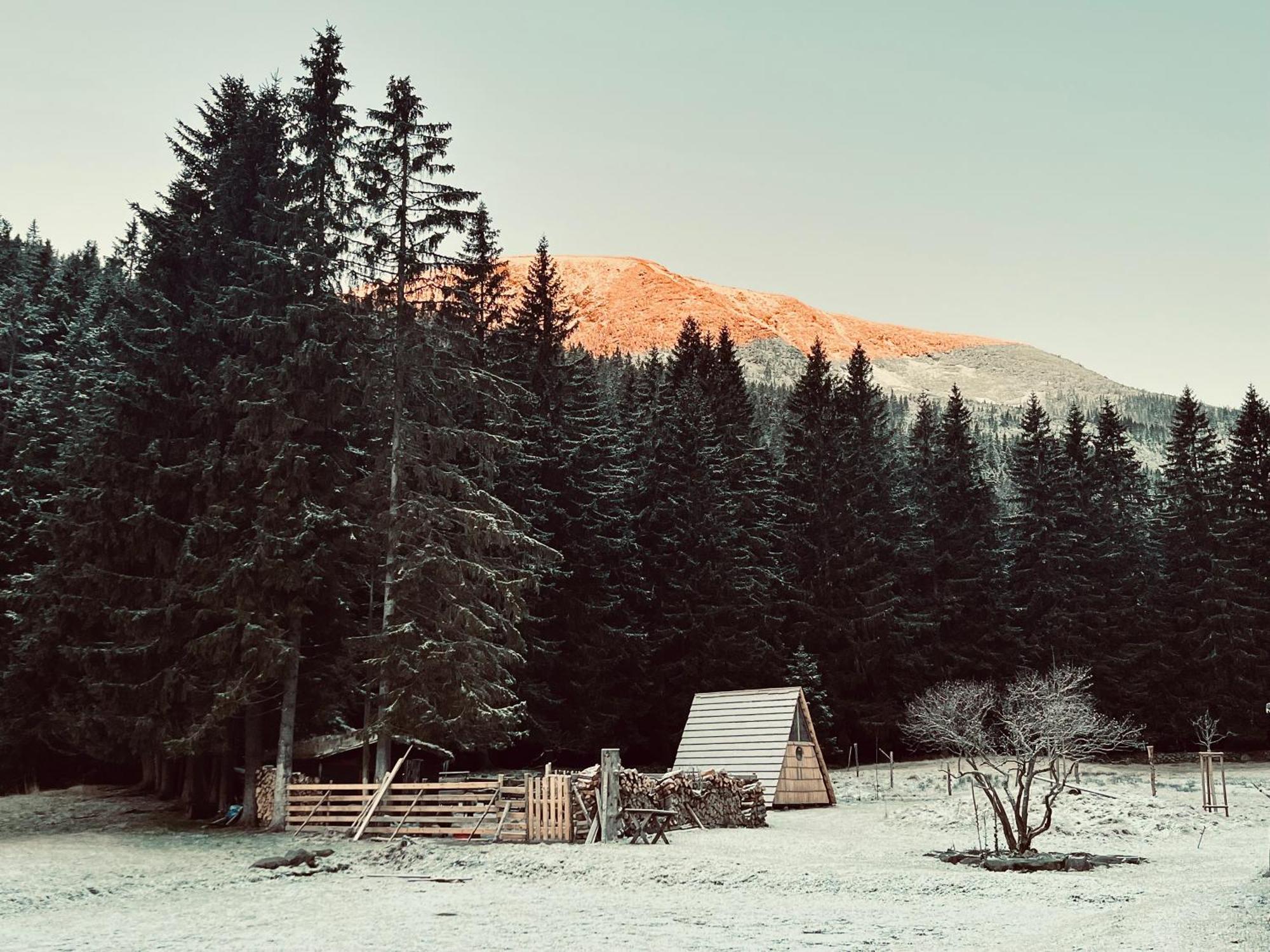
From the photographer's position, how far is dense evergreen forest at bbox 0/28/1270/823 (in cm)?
2591

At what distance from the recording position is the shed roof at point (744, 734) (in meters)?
33.3

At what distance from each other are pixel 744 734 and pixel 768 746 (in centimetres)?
112

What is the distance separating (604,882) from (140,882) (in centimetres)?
778

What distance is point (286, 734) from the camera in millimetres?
25594

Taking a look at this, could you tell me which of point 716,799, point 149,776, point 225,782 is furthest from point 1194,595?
point 149,776

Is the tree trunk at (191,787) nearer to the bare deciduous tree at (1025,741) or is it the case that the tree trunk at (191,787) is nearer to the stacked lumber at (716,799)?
the stacked lumber at (716,799)

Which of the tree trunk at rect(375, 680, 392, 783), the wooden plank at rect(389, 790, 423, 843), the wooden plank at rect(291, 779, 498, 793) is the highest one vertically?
the tree trunk at rect(375, 680, 392, 783)

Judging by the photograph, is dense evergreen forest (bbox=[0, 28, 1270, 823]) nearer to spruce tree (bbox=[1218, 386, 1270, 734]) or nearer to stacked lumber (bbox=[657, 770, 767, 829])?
spruce tree (bbox=[1218, 386, 1270, 734])

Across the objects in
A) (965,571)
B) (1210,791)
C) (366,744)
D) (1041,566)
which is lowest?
(1210,791)

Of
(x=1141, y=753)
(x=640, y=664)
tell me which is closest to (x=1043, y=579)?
(x=1141, y=753)

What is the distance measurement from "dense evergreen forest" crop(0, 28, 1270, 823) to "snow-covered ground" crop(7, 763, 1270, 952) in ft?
14.9

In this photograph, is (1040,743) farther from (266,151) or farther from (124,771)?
(124,771)

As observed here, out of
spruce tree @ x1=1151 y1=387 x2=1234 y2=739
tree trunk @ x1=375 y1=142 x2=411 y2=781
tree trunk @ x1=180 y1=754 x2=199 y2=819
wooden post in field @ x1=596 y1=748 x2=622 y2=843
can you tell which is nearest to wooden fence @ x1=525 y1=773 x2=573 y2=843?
wooden post in field @ x1=596 y1=748 x2=622 y2=843

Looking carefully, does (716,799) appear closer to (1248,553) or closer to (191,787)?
(191,787)
